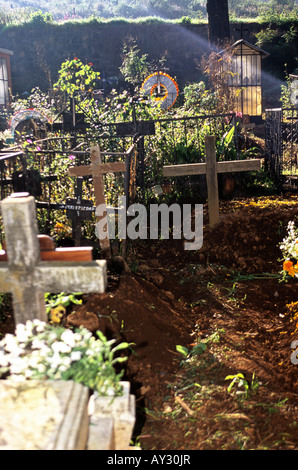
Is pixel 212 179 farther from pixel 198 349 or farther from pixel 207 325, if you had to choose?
pixel 198 349

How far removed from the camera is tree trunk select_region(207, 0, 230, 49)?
1609cm

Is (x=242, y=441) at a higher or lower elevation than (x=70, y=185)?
lower

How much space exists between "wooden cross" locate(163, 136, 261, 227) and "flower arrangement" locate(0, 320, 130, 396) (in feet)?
14.0

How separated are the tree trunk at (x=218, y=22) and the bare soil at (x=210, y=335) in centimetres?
1127

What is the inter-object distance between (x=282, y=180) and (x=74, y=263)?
7879 mm

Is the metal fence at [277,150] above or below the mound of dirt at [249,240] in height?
above

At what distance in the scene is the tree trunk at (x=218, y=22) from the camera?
52.8 feet

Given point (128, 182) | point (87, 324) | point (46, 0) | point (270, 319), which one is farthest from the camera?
point (46, 0)

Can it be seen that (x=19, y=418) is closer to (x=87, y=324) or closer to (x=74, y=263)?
(x=74, y=263)

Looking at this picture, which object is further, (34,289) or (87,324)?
(87,324)

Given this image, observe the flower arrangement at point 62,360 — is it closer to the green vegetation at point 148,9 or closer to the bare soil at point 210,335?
the bare soil at point 210,335

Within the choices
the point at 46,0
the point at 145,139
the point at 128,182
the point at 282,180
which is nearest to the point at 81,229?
the point at 128,182

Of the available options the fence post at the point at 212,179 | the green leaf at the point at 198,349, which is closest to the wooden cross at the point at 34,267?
the green leaf at the point at 198,349
